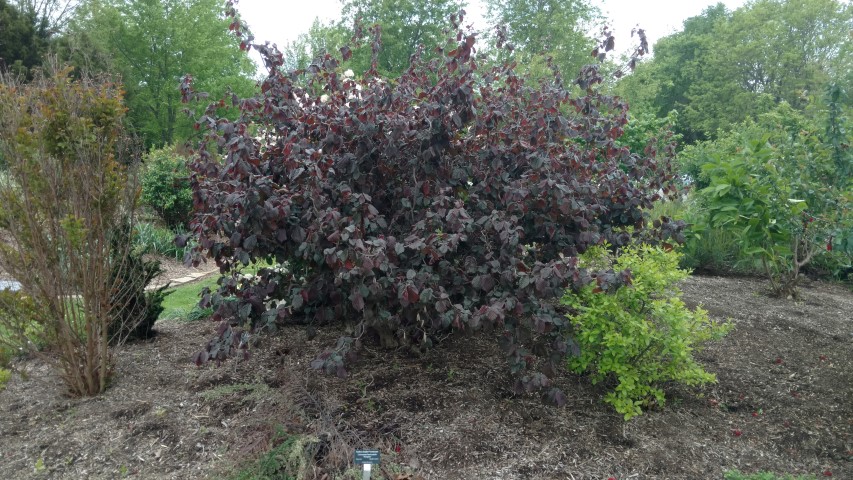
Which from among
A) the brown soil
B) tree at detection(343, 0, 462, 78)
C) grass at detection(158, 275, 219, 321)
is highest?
tree at detection(343, 0, 462, 78)

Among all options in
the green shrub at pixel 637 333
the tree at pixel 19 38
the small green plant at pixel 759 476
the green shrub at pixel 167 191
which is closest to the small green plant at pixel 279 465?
the green shrub at pixel 637 333

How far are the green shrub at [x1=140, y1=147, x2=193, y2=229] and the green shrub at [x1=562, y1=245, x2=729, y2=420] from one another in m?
9.09

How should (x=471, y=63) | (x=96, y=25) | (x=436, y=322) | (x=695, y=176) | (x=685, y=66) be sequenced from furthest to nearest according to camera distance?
(x=685, y=66), (x=96, y=25), (x=695, y=176), (x=471, y=63), (x=436, y=322)

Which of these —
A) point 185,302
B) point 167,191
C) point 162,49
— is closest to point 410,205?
point 185,302

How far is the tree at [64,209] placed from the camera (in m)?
3.41

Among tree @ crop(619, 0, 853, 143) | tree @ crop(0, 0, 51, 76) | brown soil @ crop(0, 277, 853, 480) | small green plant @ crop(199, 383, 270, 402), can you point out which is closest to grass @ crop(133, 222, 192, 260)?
brown soil @ crop(0, 277, 853, 480)

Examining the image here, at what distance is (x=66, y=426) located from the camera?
3.43 m

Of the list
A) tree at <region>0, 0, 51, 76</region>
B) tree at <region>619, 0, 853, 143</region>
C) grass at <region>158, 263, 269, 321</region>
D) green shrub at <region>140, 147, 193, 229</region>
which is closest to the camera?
grass at <region>158, 263, 269, 321</region>

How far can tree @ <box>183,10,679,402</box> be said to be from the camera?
3121mm

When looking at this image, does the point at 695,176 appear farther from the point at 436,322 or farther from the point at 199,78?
the point at 199,78

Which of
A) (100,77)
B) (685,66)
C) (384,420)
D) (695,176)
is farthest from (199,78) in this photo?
(685,66)

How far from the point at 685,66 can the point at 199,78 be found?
23999mm

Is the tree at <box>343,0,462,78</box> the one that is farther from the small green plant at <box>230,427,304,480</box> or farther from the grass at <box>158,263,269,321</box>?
the small green plant at <box>230,427,304,480</box>

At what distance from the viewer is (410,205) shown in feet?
11.4
